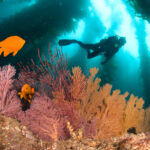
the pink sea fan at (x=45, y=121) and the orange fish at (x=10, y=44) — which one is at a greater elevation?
the orange fish at (x=10, y=44)

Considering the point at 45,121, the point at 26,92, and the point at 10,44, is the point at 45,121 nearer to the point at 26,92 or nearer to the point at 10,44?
the point at 26,92

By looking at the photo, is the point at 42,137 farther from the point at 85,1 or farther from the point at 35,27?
the point at 85,1

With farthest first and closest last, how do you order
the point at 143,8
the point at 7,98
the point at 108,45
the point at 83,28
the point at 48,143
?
the point at 83,28 → the point at 108,45 → the point at 143,8 → the point at 7,98 → the point at 48,143

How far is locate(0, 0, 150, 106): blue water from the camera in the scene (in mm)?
15352

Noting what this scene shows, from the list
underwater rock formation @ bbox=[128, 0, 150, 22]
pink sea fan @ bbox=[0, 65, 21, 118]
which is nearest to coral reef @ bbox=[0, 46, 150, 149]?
pink sea fan @ bbox=[0, 65, 21, 118]

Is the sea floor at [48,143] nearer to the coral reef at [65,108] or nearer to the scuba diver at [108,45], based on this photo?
the coral reef at [65,108]

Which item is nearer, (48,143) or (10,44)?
(48,143)

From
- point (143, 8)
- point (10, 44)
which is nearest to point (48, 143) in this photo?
point (10, 44)

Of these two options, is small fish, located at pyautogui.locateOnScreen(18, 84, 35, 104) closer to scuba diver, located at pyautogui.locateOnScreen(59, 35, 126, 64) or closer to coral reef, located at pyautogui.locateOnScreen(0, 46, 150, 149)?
coral reef, located at pyautogui.locateOnScreen(0, 46, 150, 149)

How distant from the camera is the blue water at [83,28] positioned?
15.4 m

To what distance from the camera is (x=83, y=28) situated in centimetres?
2869

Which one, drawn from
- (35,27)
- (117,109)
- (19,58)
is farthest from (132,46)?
(117,109)

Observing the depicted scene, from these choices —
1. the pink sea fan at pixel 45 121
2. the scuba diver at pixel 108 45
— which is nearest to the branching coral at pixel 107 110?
the pink sea fan at pixel 45 121

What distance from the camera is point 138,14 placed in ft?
40.2
